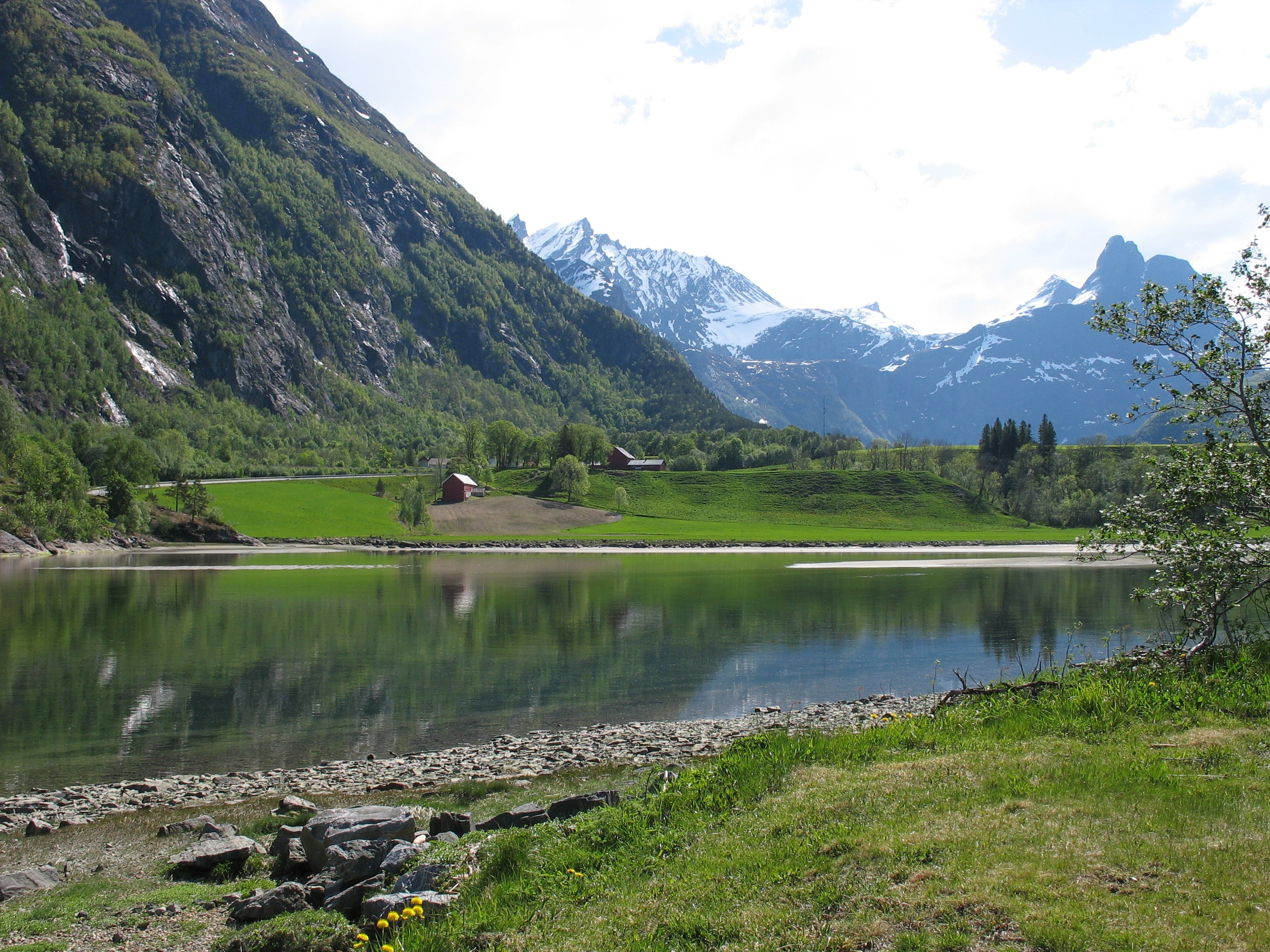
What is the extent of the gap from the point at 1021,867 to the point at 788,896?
8.10 feet

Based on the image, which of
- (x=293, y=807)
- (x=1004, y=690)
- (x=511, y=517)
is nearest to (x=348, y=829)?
(x=293, y=807)

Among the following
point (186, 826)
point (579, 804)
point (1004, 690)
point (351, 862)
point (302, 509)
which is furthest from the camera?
point (302, 509)

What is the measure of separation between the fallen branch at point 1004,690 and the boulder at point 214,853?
1345 centimetres

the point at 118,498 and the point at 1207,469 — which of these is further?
the point at 118,498

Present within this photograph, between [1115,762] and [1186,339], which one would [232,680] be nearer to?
[1115,762]

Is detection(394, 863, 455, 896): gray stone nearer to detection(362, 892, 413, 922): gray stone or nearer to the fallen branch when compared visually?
detection(362, 892, 413, 922): gray stone

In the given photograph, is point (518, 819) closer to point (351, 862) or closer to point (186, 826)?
point (351, 862)

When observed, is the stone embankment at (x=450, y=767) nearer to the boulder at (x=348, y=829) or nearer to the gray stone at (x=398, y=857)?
the boulder at (x=348, y=829)

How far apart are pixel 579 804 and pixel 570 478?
151459mm

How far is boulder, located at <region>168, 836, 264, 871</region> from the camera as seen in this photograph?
563 inches

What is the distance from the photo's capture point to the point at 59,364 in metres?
191

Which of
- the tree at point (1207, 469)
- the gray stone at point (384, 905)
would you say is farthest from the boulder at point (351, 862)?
the tree at point (1207, 469)

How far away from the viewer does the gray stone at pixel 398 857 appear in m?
12.5

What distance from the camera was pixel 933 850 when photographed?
31.1ft
